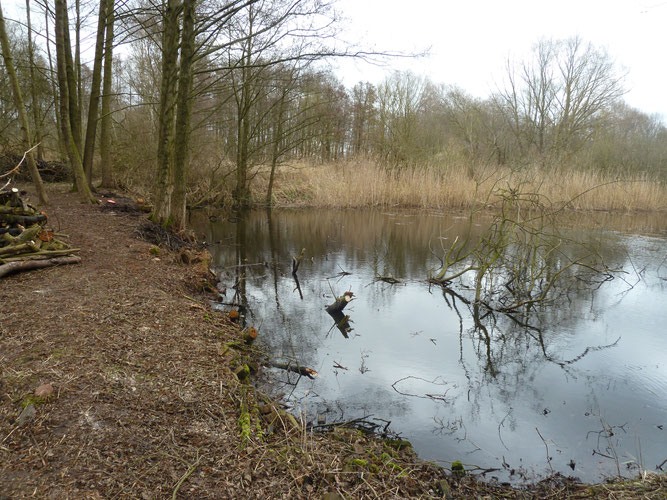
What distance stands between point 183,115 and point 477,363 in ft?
21.3

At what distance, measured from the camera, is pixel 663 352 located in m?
4.91

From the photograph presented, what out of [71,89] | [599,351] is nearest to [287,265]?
[599,351]

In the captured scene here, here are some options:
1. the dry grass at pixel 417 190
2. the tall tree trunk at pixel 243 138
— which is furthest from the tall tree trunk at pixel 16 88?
the dry grass at pixel 417 190

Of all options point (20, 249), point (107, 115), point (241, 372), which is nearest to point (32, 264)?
point (20, 249)

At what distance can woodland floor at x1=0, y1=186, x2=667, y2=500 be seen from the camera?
6.38ft

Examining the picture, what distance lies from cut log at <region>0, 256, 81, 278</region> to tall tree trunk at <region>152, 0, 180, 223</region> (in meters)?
2.74

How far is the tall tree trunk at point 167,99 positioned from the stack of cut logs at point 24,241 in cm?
243

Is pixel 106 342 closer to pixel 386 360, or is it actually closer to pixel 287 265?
pixel 386 360

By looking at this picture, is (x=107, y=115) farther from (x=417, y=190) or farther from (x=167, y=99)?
(x=417, y=190)

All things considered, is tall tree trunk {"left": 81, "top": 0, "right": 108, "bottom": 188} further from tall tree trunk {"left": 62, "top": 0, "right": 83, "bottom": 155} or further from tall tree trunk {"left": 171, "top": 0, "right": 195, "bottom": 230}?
tall tree trunk {"left": 171, "top": 0, "right": 195, "bottom": 230}

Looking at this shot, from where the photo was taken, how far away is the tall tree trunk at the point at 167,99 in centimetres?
697

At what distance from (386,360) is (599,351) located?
2566 millimetres

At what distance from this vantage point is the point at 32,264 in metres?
4.67

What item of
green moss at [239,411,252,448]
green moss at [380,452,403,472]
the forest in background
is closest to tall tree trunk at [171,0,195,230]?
the forest in background
